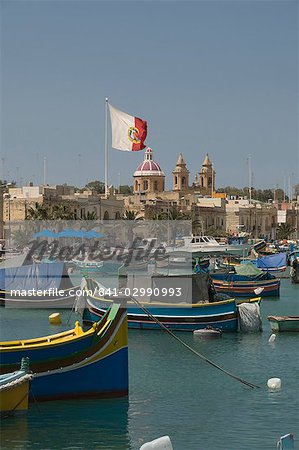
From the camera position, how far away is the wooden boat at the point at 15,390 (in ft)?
51.9

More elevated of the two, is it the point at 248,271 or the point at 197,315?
the point at 248,271

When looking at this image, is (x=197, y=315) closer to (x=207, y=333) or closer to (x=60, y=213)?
(x=207, y=333)

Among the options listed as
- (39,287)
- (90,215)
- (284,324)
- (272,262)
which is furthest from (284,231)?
(284,324)

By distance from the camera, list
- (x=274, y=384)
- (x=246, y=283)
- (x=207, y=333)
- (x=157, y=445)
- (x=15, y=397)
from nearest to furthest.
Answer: (x=157, y=445), (x=15, y=397), (x=274, y=384), (x=207, y=333), (x=246, y=283)

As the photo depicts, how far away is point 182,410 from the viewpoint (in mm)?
17594

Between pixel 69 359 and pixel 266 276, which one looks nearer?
pixel 69 359

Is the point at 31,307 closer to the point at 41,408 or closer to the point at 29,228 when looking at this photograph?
the point at 41,408

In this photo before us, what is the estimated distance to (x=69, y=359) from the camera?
17.2m

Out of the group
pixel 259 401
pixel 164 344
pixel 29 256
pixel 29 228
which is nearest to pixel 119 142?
pixel 29 256

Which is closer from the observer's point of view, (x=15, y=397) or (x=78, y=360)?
(x=15, y=397)

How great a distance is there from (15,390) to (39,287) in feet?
59.8

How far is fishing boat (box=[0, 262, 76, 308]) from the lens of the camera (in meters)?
33.9

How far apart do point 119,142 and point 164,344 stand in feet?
100

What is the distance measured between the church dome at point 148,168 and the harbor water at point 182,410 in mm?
96010
